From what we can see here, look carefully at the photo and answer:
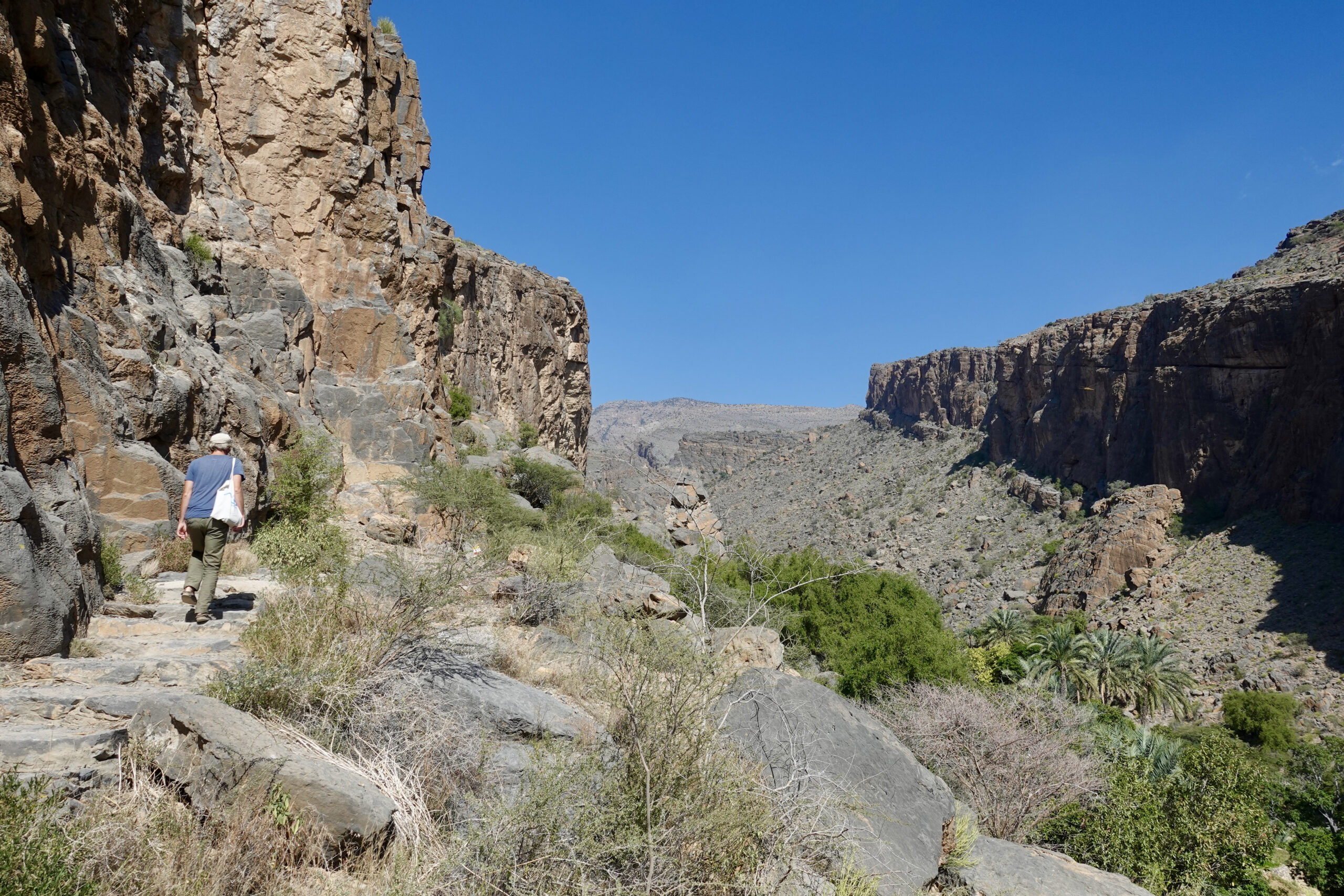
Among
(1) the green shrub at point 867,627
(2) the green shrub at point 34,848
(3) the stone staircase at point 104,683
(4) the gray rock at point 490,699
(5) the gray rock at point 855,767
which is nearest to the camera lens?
(2) the green shrub at point 34,848

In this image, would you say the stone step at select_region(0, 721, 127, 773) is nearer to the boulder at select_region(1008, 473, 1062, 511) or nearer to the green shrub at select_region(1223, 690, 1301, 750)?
the green shrub at select_region(1223, 690, 1301, 750)

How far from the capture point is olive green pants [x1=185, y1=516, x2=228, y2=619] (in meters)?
5.92

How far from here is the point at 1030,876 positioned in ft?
19.1

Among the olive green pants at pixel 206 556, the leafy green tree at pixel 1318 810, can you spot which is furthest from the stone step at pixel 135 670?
the leafy green tree at pixel 1318 810

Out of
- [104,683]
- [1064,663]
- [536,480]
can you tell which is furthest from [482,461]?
[1064,663]

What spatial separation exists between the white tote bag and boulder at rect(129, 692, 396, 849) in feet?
8.85

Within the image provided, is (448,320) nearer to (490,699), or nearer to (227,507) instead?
(227,507)

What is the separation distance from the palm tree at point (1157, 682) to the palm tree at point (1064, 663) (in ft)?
6.39

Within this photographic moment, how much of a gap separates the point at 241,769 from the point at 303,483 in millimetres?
8364

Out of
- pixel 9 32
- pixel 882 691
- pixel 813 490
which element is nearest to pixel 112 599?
pixel 9 32

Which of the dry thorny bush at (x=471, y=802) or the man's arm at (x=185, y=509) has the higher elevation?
the man's arm at (x=185, y=509)

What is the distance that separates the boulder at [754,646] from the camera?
717 centimetres

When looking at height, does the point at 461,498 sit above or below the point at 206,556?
above

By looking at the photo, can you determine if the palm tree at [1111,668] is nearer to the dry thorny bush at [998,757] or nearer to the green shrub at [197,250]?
the dry thorny bush at [998,757]
